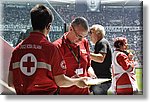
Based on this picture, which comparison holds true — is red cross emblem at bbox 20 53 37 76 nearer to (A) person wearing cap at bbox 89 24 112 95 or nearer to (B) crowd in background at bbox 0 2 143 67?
(B) crowd in background at bbox 0 2 143 67

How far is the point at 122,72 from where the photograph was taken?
11.5ft

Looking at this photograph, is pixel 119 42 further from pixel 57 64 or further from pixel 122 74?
pixel 57 64

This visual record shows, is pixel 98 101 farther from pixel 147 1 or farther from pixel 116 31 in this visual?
pixel 147 1

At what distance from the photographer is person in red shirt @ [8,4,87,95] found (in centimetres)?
322

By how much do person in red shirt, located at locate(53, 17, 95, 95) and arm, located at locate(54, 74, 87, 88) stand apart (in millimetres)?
31

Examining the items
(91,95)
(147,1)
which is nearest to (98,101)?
(91,95)

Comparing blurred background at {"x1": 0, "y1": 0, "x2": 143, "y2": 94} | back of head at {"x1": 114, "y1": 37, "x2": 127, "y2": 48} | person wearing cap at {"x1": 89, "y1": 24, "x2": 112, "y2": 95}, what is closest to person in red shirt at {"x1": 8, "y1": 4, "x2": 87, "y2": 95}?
blurred background at {"x1": 0, "y1": 0, "x2": 143, "y2": 94}

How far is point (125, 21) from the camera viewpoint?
3.54m

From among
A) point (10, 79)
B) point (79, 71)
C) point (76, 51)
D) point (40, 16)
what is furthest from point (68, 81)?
point (40, 16)

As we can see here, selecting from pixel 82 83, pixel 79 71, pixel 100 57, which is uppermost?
pixel 100 57

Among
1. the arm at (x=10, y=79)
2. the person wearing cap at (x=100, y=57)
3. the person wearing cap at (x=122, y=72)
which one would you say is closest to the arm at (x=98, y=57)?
the person wearing cap at (x=100, y=57)

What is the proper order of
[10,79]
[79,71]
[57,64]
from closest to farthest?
[57,64] → [10,79] → [79,71]

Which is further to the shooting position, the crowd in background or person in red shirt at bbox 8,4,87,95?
the crowd in background

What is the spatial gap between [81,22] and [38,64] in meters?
0.56
